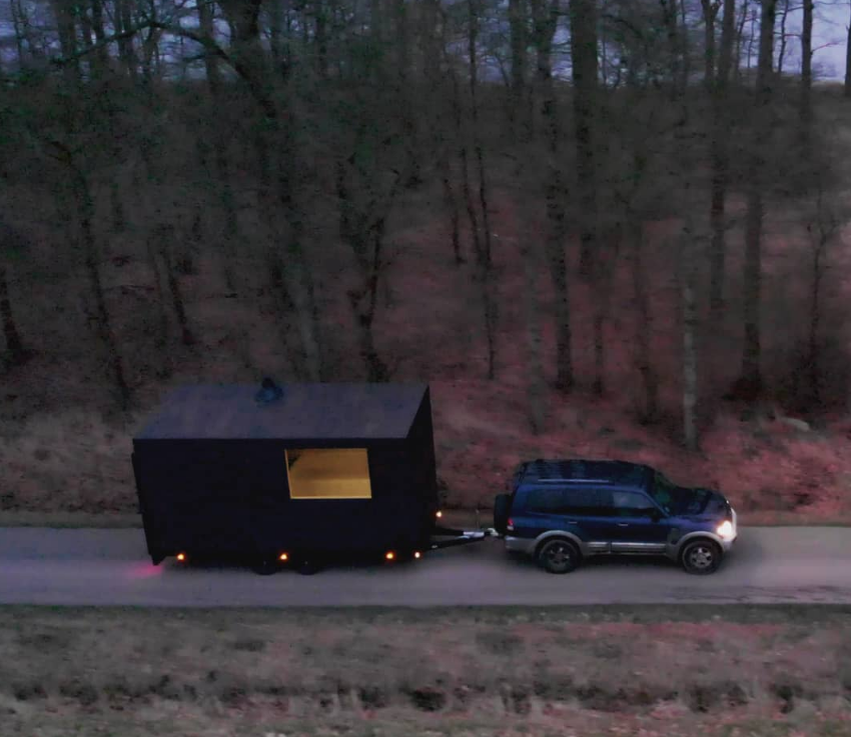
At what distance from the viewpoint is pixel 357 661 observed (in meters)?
10.7

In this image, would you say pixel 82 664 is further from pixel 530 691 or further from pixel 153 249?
pixel 153 249

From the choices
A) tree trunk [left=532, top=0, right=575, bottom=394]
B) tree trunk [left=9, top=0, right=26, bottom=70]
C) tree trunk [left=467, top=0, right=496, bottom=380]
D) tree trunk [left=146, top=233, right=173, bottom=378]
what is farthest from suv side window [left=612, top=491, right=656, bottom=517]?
tree trunk [left=9, top=0, right=26, bottom=70]

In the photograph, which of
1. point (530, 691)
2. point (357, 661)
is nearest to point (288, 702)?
point (357, 661)

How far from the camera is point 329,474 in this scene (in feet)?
42.0

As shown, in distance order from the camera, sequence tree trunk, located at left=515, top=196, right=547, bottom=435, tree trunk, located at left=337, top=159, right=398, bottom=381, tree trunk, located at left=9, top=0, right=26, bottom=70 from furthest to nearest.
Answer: tree trunk, located at left=515, top=196, right=547, bottom=435
tree trunk, located at left=9, top=0, right=26, bottom=70
tree trunk, located at left=337, top=159, right=398, bottom=381

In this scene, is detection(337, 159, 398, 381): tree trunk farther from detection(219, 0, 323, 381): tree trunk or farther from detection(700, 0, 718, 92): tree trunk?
detection(700, 0, 718, 92): tree trunk

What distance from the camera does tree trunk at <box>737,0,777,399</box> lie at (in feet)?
59.7

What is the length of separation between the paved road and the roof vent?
2.50 meters

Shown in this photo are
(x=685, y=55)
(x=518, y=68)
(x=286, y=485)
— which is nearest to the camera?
(x=286, y=485)

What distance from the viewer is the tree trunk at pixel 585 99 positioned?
56.4ft

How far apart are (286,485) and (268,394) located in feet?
5.34

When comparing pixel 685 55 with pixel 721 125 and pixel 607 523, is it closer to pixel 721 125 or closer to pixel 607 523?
pixel 721 125

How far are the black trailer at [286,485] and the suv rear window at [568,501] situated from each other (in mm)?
1581

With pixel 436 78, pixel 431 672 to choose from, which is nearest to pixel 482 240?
pixel 436 78
